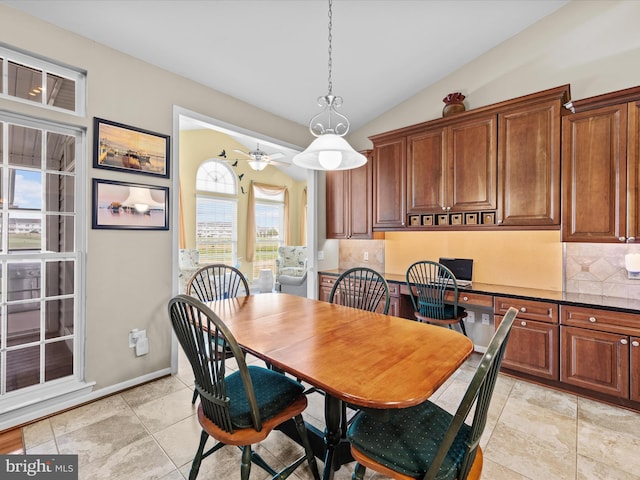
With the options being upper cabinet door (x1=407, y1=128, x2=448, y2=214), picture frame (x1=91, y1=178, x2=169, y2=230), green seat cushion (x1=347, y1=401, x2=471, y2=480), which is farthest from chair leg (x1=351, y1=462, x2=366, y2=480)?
upper cabinet door (x1=407, y1=128, x2=448, y2=214)

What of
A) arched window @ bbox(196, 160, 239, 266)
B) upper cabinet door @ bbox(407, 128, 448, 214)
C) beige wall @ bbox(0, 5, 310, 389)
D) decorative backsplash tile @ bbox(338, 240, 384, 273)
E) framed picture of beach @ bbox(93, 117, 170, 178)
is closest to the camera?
beige wall @ bbox(0, 5, 310, 389)

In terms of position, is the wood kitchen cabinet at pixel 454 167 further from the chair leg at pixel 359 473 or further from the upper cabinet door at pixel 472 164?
the chair leg at pixel 359 473

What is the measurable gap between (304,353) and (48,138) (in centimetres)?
255

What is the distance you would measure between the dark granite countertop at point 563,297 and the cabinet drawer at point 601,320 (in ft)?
0.14

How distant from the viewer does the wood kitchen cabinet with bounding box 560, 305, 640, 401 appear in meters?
2.25

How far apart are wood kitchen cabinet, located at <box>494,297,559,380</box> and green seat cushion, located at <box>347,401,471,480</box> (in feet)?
5.92

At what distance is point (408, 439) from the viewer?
4.08ft

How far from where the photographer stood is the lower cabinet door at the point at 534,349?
2.58 m

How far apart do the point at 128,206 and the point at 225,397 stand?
206cm

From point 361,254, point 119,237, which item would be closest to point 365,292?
point 361,254

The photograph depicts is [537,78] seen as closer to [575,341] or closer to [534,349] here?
[575,341]

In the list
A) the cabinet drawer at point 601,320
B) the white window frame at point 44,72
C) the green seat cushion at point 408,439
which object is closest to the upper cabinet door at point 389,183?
the cabinet drawer at point 601,320

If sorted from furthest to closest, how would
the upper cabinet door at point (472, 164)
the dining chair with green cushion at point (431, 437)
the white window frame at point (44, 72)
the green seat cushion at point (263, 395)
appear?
the upper cabinet door at point (472, 164)
the white window frame at point (44, 72)
the green seat cushion at point (263, 395)
the dining chair with green cushion at point (431, 437)

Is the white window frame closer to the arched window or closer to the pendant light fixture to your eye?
the pendant light fixture
